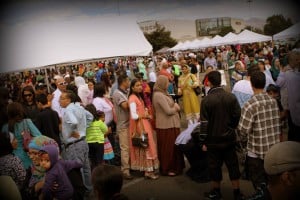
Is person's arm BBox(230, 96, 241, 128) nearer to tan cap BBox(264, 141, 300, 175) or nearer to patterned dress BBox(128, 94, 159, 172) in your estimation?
patterned dress BBox(128, 94, 159, 172)

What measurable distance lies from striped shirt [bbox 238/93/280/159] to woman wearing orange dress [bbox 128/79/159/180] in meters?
1.88

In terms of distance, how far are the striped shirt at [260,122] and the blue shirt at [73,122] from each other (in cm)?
202

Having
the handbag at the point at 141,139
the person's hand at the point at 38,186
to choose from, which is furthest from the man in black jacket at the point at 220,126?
the person's hand at the point at 38,186

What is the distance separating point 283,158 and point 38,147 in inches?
92.9

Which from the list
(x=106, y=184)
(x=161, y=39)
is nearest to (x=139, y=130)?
(x=106, y=184)

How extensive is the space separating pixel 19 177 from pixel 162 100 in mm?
2471

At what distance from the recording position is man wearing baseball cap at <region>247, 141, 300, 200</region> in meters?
1.72

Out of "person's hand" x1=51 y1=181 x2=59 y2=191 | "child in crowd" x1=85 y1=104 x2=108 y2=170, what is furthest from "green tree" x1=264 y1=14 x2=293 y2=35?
"person's hand" x1=51 y1=181 x2=59 y2=191

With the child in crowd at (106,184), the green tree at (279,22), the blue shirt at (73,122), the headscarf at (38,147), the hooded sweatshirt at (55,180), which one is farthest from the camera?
the green tree at (279,22)

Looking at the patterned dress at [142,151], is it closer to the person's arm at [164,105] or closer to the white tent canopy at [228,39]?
the person's arm at [164,105]

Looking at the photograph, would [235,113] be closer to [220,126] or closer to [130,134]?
[220,126]

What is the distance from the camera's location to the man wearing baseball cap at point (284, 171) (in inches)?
67.6

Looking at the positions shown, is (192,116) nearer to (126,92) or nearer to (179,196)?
(126,92)

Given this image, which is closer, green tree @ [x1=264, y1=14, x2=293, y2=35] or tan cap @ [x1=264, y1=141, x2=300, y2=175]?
tan cap @ [x1=264, y1=141, x2=300, y2=175]
